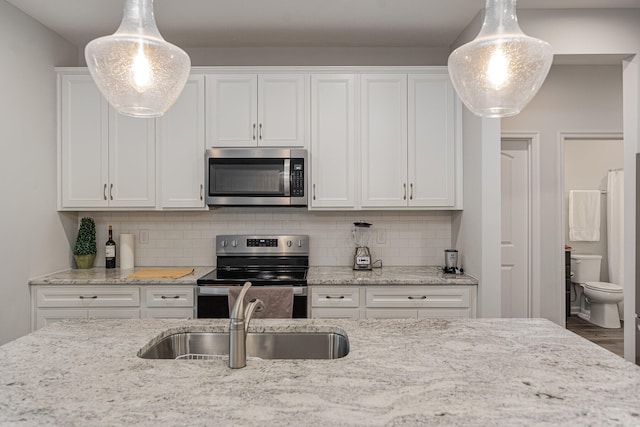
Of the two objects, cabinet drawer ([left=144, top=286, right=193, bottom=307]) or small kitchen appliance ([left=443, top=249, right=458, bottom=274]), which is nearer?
cabinet drawer ([left=144, top=286, right=193, bottom=307])

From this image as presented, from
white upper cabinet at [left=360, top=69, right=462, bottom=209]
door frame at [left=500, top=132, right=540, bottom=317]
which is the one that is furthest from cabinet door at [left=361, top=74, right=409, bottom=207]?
door frame at [left=500, top=132, right=540, bottom=317]

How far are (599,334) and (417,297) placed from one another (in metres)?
2.74

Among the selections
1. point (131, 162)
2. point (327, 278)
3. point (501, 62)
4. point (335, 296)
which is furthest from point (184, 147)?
point (501, 62)

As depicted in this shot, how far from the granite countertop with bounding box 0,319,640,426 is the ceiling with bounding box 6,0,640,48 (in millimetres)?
2269

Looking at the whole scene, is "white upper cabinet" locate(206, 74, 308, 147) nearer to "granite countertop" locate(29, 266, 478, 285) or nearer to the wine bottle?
"granite countertop" locate(29, 266, 478, 285)

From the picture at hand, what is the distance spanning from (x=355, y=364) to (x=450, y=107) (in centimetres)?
255

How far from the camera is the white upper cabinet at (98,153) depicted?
337 centimetres

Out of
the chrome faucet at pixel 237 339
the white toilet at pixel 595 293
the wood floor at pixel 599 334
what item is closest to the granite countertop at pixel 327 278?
the chrome faucet at pixel 237 339

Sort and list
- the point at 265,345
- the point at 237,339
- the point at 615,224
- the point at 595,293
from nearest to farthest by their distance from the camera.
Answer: the point at 237,339
the point at 265,345
the point at 595,293
the point at 615,224

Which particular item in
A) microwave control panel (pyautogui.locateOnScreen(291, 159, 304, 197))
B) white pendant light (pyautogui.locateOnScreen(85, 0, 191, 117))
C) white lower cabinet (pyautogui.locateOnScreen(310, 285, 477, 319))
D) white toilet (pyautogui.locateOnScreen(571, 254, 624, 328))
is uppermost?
white pendant light (pyautogui.locateOnScreen(85, 0, 191, 117))

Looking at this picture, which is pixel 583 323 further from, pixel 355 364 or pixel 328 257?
pixel 355 364

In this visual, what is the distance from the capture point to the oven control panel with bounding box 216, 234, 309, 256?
143 inches

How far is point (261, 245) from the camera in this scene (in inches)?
144

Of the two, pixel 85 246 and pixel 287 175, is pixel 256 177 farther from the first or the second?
pixel 85 246
